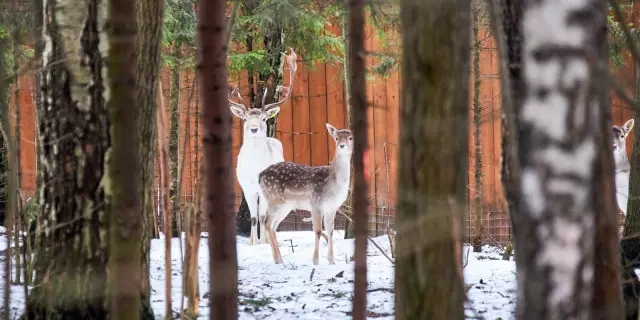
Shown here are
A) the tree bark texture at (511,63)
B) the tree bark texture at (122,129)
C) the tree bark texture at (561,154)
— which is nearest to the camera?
the tree bark texture at (561,154)

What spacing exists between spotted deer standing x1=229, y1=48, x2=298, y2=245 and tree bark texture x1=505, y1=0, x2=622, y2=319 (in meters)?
8.30

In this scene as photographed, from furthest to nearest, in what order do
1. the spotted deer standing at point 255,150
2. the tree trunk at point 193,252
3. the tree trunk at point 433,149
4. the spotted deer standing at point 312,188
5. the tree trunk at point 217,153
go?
the spotted deer standing at point 255,150, the spotted deer standing at point 312,188, the tree trunk at point 193,252, the tree trunk at point 433,149, the tree trunk at point 217,153

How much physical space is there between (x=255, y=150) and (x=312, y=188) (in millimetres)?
2047

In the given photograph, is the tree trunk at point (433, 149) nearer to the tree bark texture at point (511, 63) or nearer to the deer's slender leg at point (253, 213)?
the tree bark texture at point (511, 63)

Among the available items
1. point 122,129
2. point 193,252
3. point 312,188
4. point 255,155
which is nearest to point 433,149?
point 122,129

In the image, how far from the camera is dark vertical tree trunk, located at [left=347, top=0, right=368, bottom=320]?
3393mm

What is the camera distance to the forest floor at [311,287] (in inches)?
227

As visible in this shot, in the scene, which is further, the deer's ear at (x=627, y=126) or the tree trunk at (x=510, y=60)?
the deer's ear at (x=627, y=126)

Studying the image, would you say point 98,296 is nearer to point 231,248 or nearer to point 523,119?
point 231,248

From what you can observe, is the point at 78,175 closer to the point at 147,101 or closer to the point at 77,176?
the point at 77,176

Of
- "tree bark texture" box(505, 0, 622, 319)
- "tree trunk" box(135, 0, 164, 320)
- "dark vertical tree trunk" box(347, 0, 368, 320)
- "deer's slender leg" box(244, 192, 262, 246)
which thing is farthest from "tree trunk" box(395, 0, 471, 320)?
"deer's slender leg" box(244, 192, 262, 246)

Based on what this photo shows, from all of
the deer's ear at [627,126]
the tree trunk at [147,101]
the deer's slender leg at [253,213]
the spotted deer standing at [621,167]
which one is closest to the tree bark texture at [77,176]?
the tree trunk at [147,101]

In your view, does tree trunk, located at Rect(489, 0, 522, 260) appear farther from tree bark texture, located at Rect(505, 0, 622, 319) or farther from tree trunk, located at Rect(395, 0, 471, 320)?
tree trunk, located at Rect(395, 0, 471, 320)

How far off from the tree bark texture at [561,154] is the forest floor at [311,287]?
2.53 metres
